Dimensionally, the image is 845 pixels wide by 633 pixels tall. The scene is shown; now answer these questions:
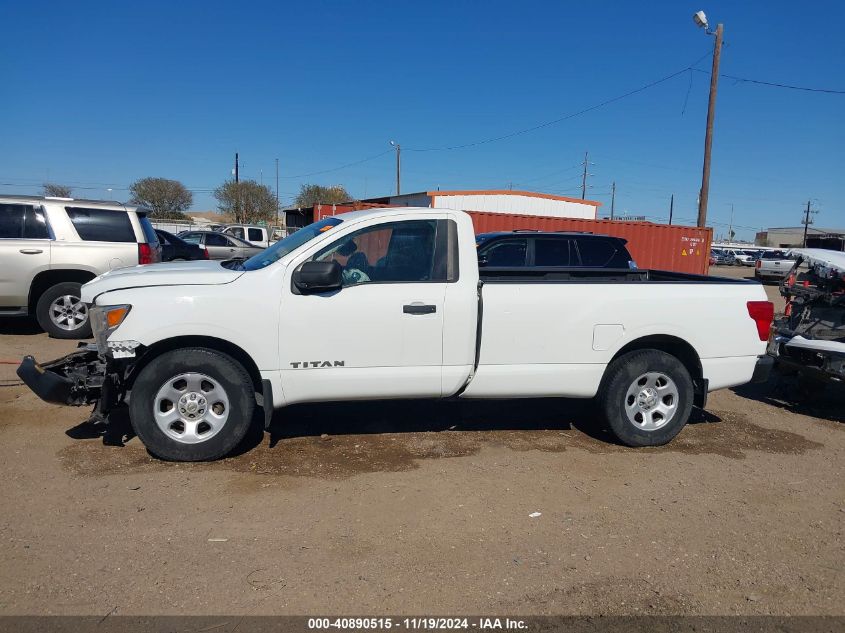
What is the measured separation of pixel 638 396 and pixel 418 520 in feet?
7.67

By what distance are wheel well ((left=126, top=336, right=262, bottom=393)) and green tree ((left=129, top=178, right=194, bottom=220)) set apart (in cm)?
6025

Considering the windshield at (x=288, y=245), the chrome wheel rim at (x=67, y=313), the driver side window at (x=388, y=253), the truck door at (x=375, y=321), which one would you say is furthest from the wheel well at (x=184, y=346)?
the chrome wheel rim at (x=67, y=313)

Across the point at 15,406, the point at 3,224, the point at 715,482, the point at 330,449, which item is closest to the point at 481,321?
the point at 330,449

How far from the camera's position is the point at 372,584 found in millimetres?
3129

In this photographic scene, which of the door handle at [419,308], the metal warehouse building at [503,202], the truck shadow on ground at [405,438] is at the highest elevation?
the metal warehouse building at [503,202]

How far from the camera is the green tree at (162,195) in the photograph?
6019cm

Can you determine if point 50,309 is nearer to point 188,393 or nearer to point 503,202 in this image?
point 188,393

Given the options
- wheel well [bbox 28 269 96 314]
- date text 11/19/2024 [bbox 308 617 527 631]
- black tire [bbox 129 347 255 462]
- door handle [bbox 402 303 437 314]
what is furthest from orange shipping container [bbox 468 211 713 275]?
date text 11/19/2024 [bbox 308 617 527 631]

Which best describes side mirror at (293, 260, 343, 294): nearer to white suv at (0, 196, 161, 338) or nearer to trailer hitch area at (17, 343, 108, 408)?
trailer hitch area at (17, 343, 108, 408)

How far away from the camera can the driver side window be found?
15.3ft

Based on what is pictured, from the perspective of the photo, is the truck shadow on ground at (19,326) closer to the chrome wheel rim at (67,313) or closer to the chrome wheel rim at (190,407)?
the chrome wheel rim at (67,313)

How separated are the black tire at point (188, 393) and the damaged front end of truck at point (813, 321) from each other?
543 cm

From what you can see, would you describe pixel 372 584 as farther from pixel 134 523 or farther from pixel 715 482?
pixel 715 482

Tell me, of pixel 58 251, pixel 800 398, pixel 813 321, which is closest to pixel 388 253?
pixel 813 321
